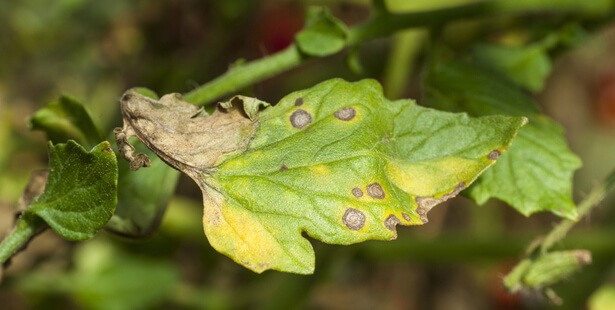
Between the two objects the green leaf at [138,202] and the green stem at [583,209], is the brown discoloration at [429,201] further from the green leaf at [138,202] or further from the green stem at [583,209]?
the green leaf at [138,202]

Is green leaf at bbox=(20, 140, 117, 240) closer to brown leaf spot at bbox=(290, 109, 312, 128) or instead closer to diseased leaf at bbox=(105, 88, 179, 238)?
diseased leaf at bbox=(105, 88, 179, 238)

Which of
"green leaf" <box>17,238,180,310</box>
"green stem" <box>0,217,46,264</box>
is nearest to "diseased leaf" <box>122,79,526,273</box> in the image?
"green stem" <box>0,217,46,264</box>

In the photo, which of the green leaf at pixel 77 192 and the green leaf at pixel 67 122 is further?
the green leaf at pixel 67 122

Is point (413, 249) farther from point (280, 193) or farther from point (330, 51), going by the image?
point (280, 193)

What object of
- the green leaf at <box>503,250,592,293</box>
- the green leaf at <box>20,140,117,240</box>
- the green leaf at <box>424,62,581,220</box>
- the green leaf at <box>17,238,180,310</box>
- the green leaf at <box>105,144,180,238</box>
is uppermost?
the green leaf at <box>20,140,117,240</box>

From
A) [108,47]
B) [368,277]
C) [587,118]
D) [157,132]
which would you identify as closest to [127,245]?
[108,47]

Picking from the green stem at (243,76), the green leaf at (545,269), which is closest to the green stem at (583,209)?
the green leaf at (545,269)

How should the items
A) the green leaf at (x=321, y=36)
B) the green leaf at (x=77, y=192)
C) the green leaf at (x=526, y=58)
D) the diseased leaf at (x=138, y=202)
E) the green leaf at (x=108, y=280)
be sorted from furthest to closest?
1. the green leaf at (x=108, y=280)
2. the green leaf at (x=526, y=58)
3. the green leaf at (x=321, y=36)
4. the diseased leaf at (x=138, y=202)
5. the green leaf at (x=77, y=192)
